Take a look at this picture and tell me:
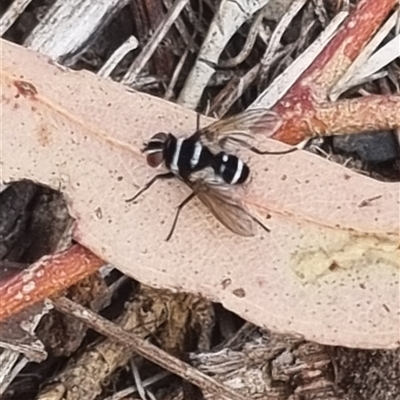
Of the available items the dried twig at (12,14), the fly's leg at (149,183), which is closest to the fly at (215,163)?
the fly's leg at (149,183)

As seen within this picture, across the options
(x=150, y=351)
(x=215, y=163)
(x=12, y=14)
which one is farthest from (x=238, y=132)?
(x=12, y=14)

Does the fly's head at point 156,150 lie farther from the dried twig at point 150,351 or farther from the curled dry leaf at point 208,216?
the dried twig at point 150,351

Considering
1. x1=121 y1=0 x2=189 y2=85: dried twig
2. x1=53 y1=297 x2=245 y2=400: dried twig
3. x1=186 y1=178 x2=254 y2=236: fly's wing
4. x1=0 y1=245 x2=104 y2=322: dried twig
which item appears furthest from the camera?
x1=121 y1=0 x2=189 y2=85: dried twig

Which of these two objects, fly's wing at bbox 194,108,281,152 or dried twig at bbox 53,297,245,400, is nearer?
fly's wing at bbox 194,108,281,152

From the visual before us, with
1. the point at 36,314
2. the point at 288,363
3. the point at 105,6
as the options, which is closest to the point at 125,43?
the point at 105,6

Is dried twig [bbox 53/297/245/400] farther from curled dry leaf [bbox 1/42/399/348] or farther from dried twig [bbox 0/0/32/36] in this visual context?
dried twig [bbox 0/0/32/36]

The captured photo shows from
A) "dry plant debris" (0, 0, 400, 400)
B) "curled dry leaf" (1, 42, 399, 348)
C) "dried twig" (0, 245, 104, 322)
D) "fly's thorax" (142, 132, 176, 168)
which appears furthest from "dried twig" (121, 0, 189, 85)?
"dried twig" (0, 245, 104, 322)

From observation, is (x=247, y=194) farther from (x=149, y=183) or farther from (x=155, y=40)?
(x=155, y=40)
